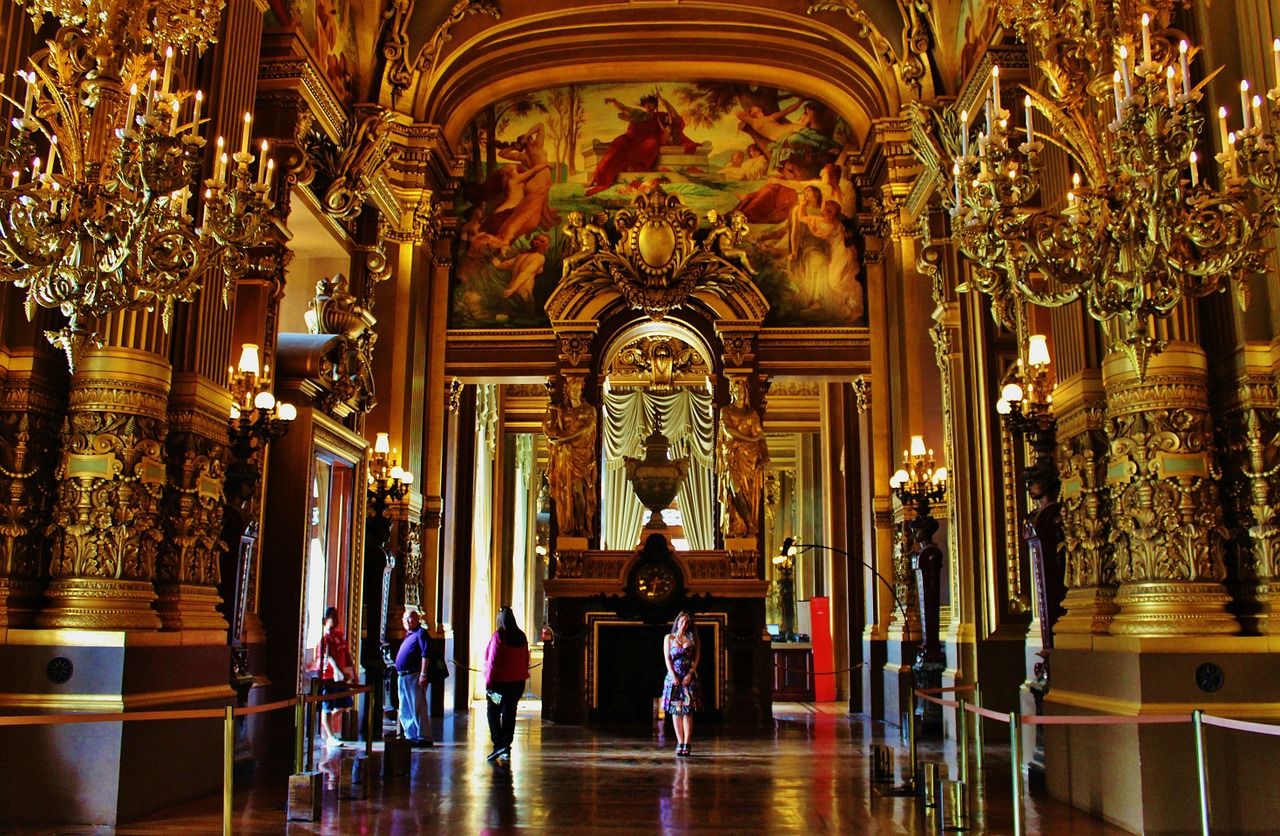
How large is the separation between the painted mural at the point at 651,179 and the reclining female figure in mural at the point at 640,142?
0.02 metres

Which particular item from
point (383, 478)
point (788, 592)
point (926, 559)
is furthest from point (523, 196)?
point (788, 592)

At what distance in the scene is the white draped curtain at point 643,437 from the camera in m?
24.4

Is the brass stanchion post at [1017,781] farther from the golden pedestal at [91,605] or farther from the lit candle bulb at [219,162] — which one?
the golden pedestal at [91,605]

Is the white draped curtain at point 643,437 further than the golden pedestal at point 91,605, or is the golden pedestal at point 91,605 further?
the white draped curtain at point 643,437

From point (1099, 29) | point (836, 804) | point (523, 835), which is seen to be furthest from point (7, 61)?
point (836, 804)

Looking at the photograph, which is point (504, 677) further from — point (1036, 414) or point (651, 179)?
point (651, 179)

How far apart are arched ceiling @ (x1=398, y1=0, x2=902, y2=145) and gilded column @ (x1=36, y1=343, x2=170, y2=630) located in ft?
32.1

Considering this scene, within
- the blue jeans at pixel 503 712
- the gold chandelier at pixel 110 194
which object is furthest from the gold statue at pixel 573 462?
the gold chandelier at pixel 110 194

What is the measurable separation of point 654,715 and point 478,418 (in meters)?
9.10

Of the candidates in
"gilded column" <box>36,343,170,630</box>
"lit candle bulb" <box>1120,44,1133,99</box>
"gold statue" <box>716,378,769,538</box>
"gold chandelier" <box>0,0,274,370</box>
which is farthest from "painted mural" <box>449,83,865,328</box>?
"lit candle bulb" <box>1120,44,1133,99</box>

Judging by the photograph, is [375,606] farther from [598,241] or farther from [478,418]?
[478,418]

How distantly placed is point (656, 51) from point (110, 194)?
45.3ft

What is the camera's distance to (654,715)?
1505 cm

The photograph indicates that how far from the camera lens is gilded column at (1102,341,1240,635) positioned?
7082 mm
